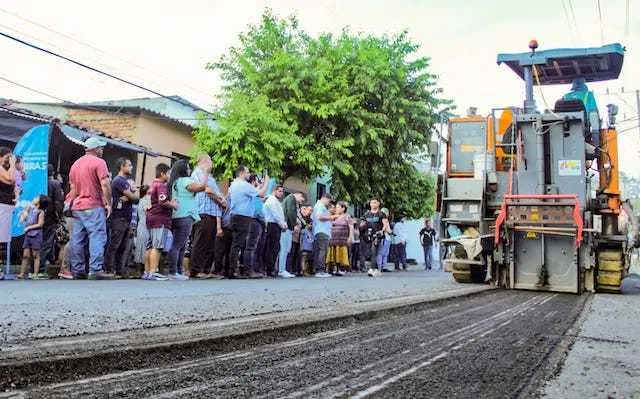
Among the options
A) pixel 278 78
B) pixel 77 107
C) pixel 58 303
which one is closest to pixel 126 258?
pixel 58 303

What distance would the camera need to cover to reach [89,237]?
7.14 meters

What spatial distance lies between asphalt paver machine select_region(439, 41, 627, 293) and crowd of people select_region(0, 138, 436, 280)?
9.99 feet

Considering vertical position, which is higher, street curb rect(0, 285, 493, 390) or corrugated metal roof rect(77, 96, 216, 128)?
corrugated metal roof rect(77, 96, 216, 128)

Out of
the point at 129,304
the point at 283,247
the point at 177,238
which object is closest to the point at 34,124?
the point at 177,238

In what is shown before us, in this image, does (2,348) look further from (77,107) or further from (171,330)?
(77,107)

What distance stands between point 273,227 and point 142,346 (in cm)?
708

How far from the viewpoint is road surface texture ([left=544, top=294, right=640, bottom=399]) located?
2148mm

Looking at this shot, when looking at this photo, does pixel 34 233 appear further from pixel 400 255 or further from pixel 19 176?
pixel 400 255

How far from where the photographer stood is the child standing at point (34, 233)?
7.14 m

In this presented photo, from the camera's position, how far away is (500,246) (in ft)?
26.8

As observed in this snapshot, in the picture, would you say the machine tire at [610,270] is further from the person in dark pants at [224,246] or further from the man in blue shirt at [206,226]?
the man in blue shirt at [206,226]

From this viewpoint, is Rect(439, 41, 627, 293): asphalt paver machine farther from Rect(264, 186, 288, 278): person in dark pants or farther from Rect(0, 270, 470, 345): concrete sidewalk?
Rect(0, 270, 470, 345): concrete sidewalk

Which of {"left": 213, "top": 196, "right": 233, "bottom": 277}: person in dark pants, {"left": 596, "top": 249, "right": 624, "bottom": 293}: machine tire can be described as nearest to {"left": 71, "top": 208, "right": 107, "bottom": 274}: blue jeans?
{"left": 213, "top": 196, "right": 233, "bottom": 277}: person in dark pants

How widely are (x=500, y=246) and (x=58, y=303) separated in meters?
6.12
